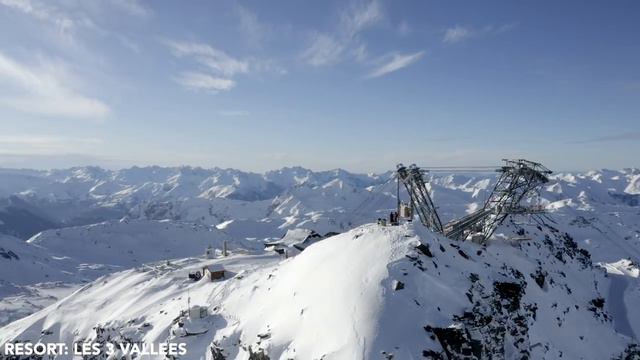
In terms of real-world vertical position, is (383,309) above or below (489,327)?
above

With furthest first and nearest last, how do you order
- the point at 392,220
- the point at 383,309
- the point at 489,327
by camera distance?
the point at 392,220, the point at 489,327, the point at 383,309

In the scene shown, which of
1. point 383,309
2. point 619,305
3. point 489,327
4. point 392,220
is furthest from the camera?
point 619,305

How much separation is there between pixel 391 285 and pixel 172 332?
2819cm

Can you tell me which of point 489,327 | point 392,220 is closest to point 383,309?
point 489,327

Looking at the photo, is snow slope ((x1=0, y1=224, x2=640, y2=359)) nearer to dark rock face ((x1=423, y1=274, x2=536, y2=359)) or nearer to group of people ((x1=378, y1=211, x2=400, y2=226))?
dark rock face ((x1=423, y1=274, x2=536, y2=359))

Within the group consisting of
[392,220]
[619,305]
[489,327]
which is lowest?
[619,305]

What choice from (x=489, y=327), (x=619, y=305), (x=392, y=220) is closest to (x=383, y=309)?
(x=489, y=327)

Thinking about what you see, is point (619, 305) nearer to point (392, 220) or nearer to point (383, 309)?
point (392, 220)

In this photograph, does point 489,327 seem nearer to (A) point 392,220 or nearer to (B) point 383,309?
(B) point 383,309

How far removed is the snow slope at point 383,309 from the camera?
41.0 meters

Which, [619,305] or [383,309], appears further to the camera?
[619,305]

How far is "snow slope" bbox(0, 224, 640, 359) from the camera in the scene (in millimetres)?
41031

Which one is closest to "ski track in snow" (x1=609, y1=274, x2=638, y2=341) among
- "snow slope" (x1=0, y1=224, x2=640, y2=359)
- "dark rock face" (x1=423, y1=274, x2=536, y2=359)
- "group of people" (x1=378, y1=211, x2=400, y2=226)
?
"snow slope" (x1=0, y1=224, x2=640, y2=359)

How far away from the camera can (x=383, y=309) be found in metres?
42.0
